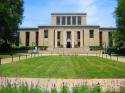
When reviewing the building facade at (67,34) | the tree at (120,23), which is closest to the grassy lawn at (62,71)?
the tree at (120,23)

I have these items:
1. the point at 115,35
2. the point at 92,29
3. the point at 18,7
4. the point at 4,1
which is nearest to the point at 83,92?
the point at 4,1

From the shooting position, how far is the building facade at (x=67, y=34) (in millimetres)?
140250

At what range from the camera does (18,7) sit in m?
81.8

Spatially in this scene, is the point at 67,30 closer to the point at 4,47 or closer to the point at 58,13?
the point at 58,13

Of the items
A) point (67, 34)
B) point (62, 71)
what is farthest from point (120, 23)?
point (67, 34)

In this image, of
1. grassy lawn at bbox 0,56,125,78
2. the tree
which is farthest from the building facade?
grassy lawn at bbox 0,56,125,78

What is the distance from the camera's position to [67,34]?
471 feet

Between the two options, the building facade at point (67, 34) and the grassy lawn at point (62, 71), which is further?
the building facade at point (67, 34)

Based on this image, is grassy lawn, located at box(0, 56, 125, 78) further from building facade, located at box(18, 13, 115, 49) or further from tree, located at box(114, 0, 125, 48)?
building facade, located at box(18, 13, 115, 49)

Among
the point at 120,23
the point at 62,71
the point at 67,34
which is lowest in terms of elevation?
the point at 62,71

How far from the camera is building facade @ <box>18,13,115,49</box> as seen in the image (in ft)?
460

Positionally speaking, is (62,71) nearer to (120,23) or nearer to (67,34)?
(120,23)

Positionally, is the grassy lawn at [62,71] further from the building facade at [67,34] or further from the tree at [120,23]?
the building facade at [67,34]

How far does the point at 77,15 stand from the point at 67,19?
187 inches
